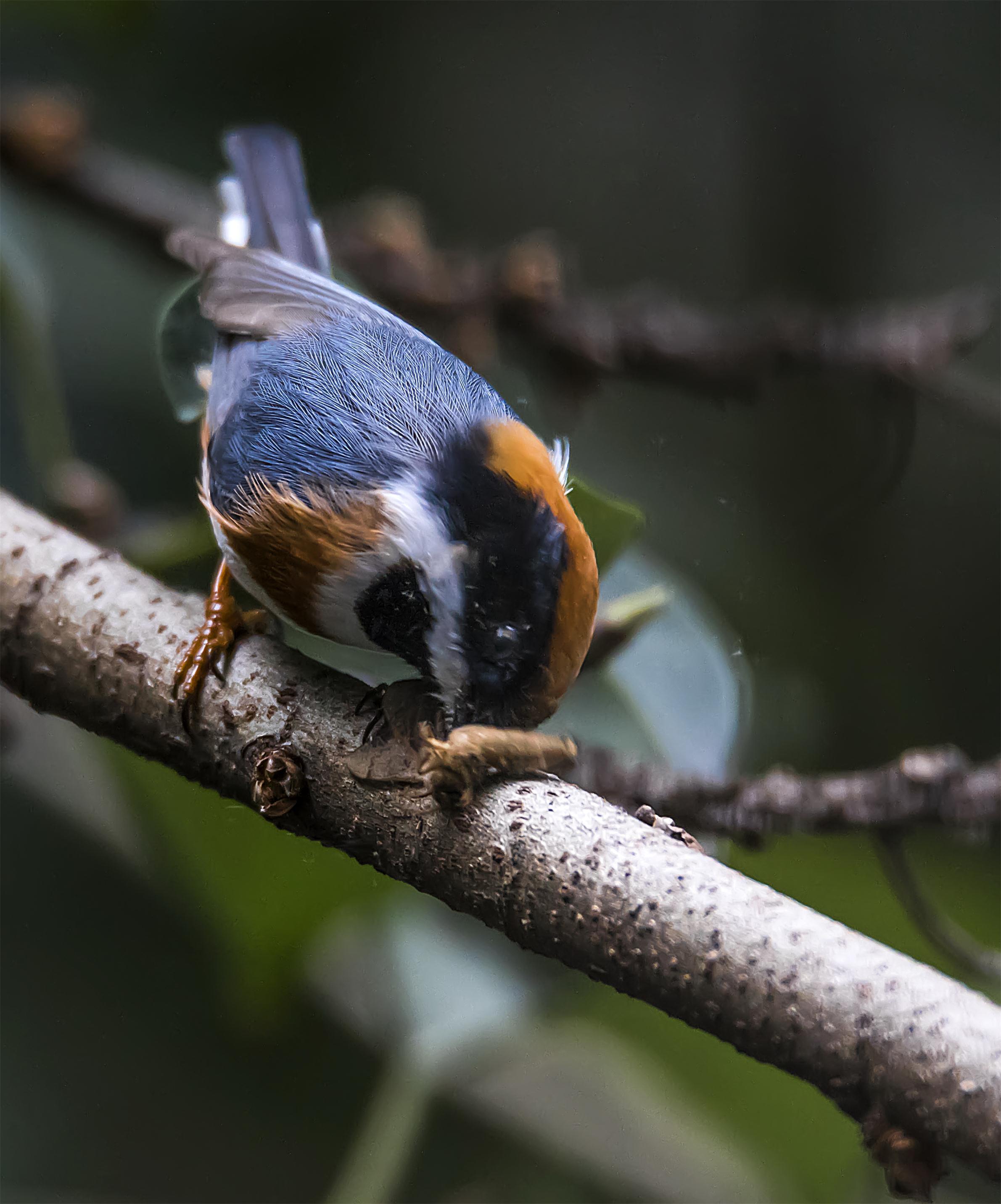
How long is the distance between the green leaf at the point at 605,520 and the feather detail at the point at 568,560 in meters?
0.04

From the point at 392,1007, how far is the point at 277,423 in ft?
2.00

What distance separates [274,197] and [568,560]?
65cm

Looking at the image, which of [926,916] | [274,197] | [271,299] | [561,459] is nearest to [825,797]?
[926,916]

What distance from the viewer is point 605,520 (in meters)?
0.66

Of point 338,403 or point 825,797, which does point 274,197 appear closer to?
point 338,403

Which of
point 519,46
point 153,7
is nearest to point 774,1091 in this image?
point 519,46

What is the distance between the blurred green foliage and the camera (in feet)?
2.75

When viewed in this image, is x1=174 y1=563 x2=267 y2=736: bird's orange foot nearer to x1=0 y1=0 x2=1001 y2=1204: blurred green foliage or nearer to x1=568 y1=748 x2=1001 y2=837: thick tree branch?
x1=0 y1=0 x2=1001 y2=1204: blurred green foliage

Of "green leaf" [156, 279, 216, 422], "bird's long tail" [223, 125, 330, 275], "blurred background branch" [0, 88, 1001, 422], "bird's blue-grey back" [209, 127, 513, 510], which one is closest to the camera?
"bird's blue-grey back" [209, 127, 513, 510]

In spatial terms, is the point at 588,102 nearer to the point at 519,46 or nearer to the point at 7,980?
the point at 519,46

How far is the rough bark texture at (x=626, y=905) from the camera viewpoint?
1.10ft

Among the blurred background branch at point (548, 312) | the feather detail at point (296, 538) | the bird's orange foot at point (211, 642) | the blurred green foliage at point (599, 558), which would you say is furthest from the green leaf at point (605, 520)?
the blurred background branch at point (548, 312)

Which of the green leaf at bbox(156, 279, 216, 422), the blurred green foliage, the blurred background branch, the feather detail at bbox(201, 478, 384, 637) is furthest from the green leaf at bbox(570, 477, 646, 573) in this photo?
the blurred background branch

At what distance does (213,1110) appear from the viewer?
0.94 metres
